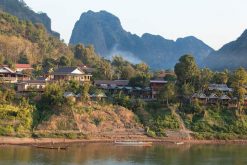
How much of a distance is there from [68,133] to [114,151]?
767 cm

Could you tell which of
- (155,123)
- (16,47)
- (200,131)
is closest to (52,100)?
(155,123)

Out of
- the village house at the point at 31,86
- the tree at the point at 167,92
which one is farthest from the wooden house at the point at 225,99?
the village house at the point at 31,86

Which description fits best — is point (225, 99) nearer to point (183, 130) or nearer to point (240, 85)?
point (240, 85)

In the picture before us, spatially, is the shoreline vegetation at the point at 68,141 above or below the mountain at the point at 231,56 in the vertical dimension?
below

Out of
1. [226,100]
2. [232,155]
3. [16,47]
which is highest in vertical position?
[16,47]

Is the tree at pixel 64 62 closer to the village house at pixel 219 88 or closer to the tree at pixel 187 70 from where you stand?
the tree at pixel 187 70

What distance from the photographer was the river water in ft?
143

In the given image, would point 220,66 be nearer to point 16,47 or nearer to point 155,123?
point 16,47

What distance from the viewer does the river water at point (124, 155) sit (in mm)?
43656

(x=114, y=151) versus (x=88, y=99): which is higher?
(x=88, y=99)

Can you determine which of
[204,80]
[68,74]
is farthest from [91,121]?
[204,80]

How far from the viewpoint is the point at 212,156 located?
50.4m

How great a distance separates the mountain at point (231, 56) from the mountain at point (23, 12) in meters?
51.0

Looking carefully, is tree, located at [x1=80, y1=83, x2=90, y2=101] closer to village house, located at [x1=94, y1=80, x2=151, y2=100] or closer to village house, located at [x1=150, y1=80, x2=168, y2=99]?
village house, located at [x1=94, y1=80, x2=151, y2=100]
